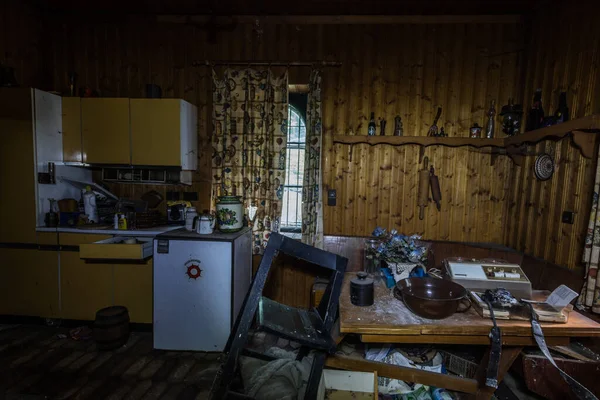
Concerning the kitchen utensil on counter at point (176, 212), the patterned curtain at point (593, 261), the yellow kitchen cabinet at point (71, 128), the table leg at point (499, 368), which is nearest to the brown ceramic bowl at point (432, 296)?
the table leg at point (499, 368)

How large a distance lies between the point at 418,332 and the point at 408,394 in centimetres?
61

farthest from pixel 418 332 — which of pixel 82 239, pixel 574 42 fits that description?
pixel 82 239

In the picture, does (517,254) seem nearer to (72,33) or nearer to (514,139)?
(514,139)

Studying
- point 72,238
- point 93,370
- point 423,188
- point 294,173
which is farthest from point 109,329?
point 423,188

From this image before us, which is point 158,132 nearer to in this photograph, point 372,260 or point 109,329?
point 109,329

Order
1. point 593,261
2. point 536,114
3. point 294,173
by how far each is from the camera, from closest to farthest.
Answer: point 593,261, point 536,114, point 294,173

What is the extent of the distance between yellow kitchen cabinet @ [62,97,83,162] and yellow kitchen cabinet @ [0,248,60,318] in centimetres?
100

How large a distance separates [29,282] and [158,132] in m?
1.89

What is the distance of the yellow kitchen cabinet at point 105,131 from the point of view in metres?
3.01

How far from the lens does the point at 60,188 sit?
309cm

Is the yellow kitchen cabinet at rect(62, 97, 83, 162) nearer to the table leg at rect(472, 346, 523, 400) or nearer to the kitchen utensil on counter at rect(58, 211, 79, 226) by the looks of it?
the kitchen utensil on counter at rect(58, 211, 79, 226)

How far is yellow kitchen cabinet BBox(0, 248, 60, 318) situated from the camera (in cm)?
288

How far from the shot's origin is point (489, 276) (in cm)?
192

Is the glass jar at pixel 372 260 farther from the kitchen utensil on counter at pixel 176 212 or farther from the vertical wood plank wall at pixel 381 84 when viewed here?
the kitchen utensil on counter at pixel 176 212
